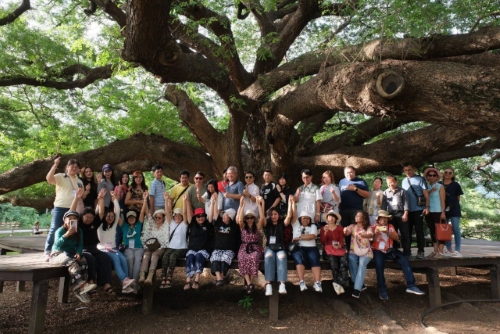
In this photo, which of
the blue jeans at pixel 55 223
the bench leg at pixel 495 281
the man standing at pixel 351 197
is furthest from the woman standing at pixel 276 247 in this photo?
the bench leg at pixel 495 281

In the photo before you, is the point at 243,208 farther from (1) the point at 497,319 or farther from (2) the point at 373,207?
(1) the point at 497,319

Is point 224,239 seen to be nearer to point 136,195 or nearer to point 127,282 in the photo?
point 127,282

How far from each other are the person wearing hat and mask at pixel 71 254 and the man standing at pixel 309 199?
3.32 m

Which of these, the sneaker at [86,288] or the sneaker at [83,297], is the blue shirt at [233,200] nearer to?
the sneaker at [86,288]

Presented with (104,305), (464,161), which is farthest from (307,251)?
(464,161)

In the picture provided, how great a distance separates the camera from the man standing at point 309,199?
19.4 ft

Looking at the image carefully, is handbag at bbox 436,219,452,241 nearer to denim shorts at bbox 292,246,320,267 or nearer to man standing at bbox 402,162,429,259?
man standing at bbox 402,162,429,259

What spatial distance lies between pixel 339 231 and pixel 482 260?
292 centimetres

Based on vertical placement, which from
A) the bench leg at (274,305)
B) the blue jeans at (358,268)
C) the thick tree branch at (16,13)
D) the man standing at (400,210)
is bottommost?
the bench leg at (274,305)

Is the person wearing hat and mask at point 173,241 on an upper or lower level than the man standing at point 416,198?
lower

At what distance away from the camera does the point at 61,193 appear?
5.42m

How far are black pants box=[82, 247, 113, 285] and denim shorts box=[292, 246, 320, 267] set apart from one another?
9.14ft

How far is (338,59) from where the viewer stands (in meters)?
6.25

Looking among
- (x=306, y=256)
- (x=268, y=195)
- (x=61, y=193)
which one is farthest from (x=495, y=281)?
(x=61, y=193)
